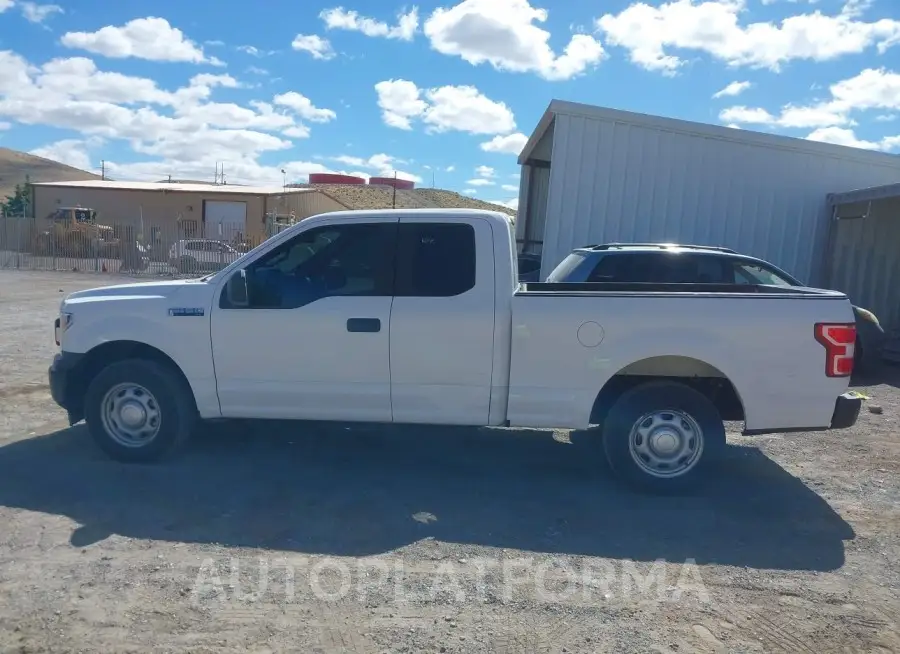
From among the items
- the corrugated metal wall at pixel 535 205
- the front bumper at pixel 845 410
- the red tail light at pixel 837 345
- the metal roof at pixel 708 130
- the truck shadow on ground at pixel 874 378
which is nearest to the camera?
the red tail light at pixel 837 345

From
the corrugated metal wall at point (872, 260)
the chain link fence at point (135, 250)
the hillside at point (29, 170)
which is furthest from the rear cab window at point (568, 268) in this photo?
the hillside at point (29, 170)

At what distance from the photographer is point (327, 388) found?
5980 mm

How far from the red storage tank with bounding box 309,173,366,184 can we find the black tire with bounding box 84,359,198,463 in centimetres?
7214

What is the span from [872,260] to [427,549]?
13.0 m

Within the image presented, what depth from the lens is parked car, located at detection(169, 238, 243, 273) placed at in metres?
28.1

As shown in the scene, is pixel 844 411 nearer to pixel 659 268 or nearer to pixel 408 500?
pixel 408 500

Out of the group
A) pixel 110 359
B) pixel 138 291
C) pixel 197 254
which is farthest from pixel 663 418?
pixel 197 254

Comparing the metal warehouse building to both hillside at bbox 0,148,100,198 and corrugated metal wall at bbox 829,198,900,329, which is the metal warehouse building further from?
hillside at bbox 0,148,100,198

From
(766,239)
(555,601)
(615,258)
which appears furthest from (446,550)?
(766,239)

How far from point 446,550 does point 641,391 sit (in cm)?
192

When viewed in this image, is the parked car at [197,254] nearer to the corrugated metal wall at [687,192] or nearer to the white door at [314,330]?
the corrugated metal wall at [687,192]

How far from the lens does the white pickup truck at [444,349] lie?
5.67 meters

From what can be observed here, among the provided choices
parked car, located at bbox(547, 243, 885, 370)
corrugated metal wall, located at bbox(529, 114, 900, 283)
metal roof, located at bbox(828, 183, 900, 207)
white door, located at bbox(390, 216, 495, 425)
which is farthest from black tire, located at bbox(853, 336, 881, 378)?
white door, located at bbox(390, 216, 495, 425)

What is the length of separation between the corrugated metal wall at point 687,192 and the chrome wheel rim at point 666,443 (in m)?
7.84
